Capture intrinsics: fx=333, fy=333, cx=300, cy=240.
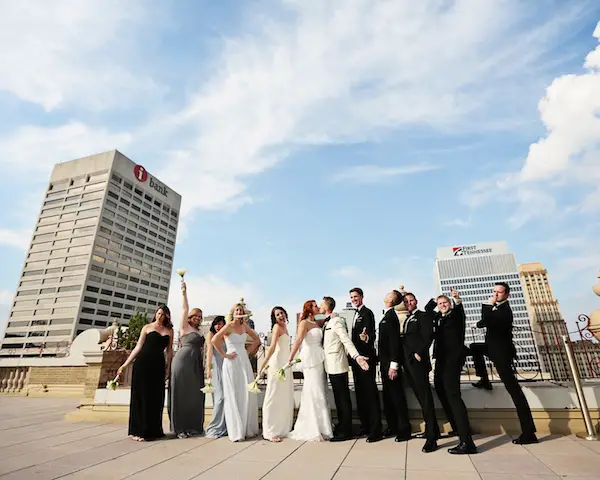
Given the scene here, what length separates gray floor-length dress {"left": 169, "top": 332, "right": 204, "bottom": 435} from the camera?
566 centimetres

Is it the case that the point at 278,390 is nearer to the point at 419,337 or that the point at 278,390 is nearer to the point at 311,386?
the point at 311,386

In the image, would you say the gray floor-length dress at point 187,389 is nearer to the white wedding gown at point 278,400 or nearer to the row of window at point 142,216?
the white wedding gown at point 278,400

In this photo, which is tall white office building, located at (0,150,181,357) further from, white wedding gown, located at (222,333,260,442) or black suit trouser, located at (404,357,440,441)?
black suit trouser, located at (404,357,440,441)

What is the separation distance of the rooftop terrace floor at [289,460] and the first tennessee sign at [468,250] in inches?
6382

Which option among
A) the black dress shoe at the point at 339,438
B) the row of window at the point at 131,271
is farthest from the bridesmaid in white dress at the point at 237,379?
the row of window at the point at 131,271

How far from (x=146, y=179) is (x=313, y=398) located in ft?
502

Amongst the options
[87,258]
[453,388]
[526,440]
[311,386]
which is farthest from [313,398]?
[87,258]

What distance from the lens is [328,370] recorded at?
5148mm

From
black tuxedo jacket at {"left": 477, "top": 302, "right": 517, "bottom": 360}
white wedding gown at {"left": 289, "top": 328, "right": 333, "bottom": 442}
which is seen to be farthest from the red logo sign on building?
black tuxedo jacket at {"left": 477, "top": 302, "right": 517, "bottom": 360}

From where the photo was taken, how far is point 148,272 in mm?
136625

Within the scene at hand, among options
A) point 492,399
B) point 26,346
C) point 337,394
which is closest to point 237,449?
point 337,394

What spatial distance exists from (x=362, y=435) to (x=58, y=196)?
154 metres

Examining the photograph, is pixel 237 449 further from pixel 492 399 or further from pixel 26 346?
pixel 26 346

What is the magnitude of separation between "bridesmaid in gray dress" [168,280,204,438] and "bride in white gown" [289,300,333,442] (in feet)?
5.93
